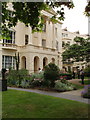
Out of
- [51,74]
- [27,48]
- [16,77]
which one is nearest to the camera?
[51,74]

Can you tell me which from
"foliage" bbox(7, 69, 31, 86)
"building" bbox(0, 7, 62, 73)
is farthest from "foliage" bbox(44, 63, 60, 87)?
"building" bbox(0, 7, 62, 73)

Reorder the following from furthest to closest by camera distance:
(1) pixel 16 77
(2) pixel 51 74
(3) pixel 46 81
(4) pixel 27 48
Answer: (4) pixel 27 48 < (1) pixel 16 77 < (3) pixel 46 81 < (2) pixel 51 74

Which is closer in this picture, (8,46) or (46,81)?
(46,81)

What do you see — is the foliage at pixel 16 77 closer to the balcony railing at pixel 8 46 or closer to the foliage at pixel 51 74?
the foliage at pixel 51 74

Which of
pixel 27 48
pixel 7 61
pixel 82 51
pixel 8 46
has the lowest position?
pixel 7 61

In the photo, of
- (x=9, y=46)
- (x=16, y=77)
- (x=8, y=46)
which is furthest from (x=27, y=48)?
(x=16, y=77)

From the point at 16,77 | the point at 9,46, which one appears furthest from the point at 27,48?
the point at 16,77

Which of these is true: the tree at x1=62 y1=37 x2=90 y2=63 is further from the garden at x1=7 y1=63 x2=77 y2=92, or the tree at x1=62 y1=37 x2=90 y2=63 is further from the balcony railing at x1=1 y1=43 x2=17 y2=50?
the balcony railing at x1=1 y1=43 x2=17 y2=50

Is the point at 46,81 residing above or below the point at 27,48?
below

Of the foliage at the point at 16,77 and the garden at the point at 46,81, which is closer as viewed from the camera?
the garden at the point at 46,81

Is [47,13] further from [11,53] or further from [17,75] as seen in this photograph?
[17,75]

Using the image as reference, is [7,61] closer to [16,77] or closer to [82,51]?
[16,77]

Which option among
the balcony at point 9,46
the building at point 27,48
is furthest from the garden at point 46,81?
the balcony at point 9,46

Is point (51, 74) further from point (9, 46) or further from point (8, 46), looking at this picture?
point (9, 46)
